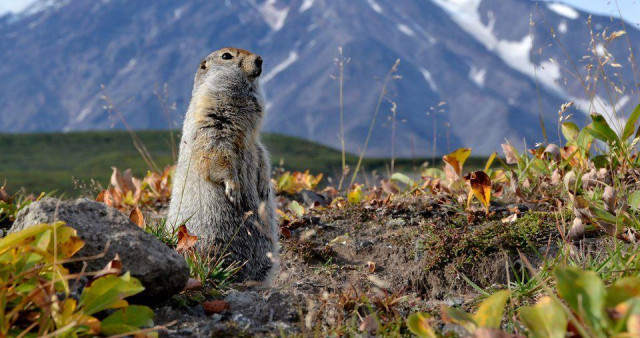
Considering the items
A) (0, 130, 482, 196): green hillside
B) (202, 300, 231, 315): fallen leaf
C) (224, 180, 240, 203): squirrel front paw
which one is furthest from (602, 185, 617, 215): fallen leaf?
(0, 130, 482, 196): green hillside

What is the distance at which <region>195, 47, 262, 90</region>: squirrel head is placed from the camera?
5.27 meters

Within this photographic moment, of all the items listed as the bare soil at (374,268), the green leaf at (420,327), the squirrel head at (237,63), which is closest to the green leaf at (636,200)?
the bare soil at (374,268)

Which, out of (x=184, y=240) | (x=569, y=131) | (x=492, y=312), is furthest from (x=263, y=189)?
(x=492, y=312)

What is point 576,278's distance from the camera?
204cm

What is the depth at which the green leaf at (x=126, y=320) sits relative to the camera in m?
2.29

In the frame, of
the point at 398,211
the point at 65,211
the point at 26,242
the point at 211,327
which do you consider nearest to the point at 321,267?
the point at 398,211

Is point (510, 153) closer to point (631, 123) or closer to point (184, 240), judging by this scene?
point (631, 123)

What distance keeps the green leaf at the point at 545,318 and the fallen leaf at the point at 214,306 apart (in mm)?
1633

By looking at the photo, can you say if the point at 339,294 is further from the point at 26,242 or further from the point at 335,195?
the point at 335,195

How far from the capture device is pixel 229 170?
4.68 m

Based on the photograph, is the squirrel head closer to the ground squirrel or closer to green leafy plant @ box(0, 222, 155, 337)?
the ground squirrel

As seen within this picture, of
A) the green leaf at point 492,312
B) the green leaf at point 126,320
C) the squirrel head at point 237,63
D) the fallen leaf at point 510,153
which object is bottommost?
the fallen leaf at point 510,153

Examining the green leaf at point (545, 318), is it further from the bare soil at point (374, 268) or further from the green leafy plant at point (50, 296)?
the green leafy plant at point (50, 296)

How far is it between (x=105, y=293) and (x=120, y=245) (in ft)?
1.82
